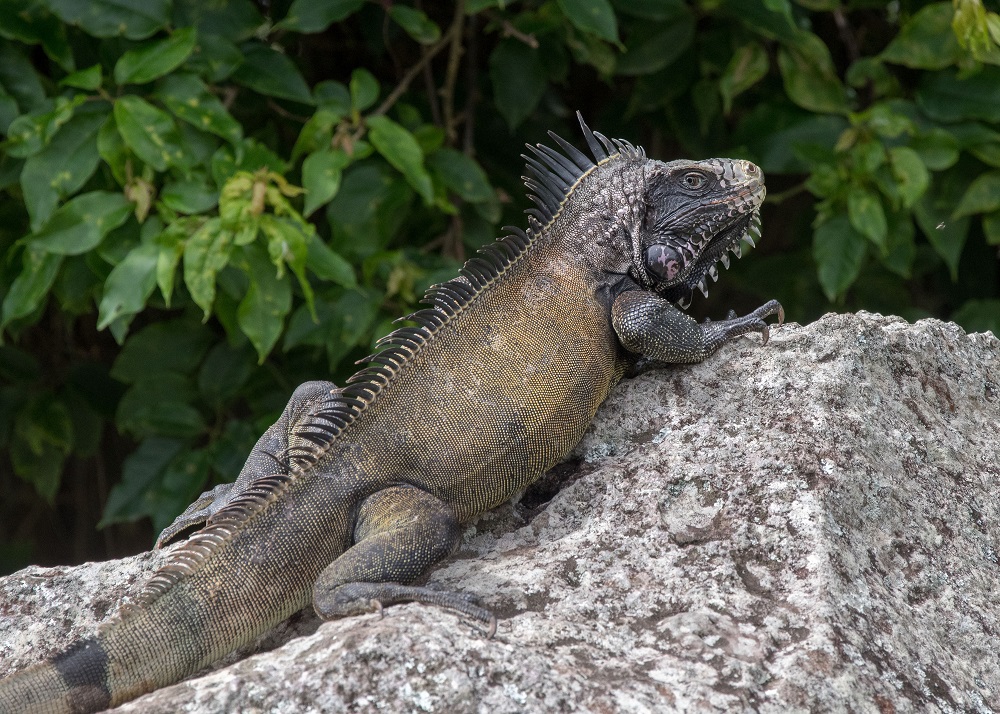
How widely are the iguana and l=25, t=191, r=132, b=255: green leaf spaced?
120cm

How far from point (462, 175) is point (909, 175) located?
2.00 meters

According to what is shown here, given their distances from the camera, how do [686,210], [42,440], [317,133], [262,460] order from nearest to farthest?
[262,460] < [686,210] < [317,133] < [42,440]

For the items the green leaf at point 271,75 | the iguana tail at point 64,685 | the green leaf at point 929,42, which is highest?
the green leaf at point 271,75

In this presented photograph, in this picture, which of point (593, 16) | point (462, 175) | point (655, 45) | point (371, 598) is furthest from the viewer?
point (655, 45)

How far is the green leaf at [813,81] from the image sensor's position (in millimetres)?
5238

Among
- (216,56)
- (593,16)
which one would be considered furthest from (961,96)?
(216,56)

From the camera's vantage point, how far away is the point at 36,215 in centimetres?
432

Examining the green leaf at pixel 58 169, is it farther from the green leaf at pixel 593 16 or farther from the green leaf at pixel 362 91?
the green leaf at pixel 593 16

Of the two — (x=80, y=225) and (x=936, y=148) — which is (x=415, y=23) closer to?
(x=80, y=225)

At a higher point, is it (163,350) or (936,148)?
(163,350)

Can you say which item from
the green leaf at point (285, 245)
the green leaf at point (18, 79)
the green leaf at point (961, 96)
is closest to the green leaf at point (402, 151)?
the green leaf at point (285, 245)

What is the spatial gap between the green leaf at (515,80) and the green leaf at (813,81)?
1.19 metres

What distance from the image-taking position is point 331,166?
4.54m

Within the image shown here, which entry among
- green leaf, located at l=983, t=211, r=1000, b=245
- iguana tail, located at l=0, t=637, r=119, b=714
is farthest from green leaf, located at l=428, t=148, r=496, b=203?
iguana tail, located at l=0, t=637, r=119, b=714
